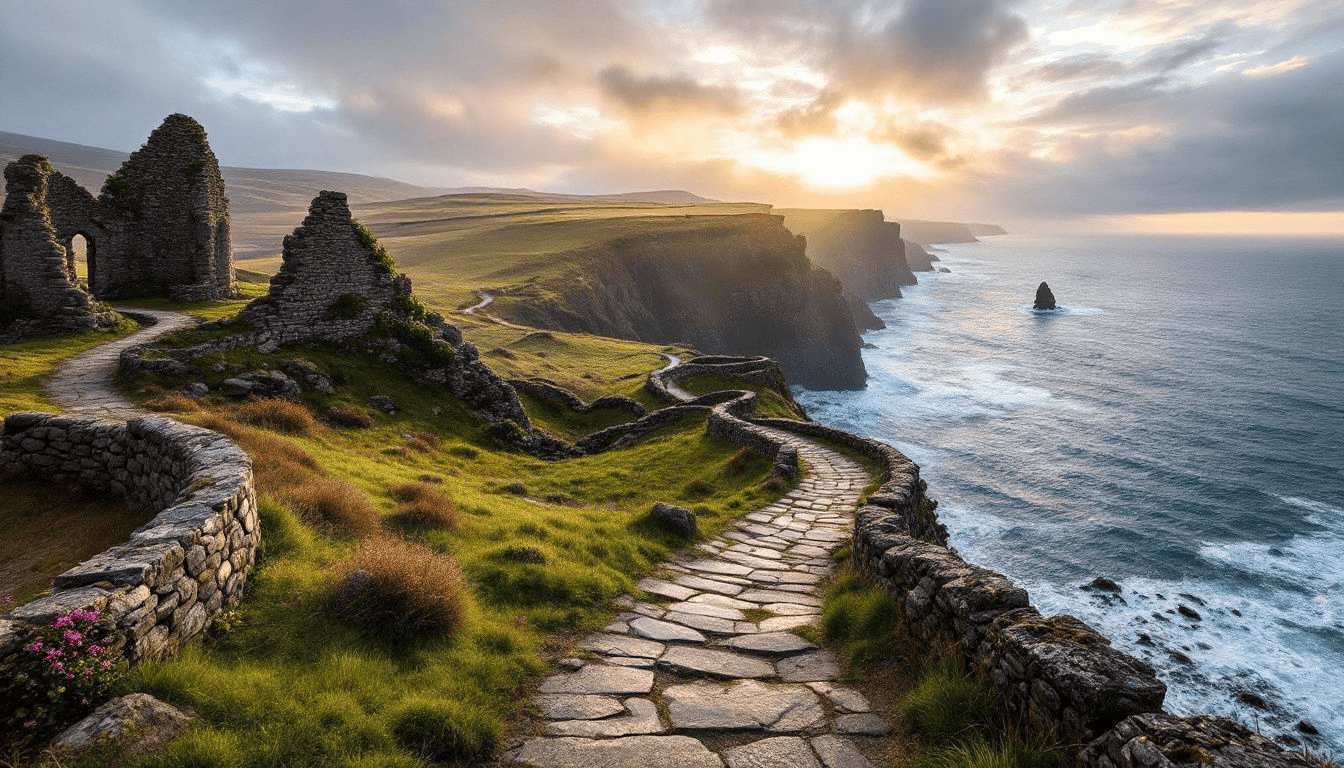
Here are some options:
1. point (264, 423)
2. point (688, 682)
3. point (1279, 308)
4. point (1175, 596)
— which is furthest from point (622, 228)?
point (1279, 308)

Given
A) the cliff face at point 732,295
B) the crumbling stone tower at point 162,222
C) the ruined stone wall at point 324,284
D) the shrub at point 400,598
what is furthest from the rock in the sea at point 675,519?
the cliff face at point 732,295

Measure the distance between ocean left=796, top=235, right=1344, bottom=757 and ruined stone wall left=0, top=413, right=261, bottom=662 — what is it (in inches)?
567

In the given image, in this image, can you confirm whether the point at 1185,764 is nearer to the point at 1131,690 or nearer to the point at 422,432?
the point at 1131,690

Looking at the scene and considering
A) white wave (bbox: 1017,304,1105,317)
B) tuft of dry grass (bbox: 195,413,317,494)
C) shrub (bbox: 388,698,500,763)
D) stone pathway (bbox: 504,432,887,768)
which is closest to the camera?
shrub (bbox: 388,698,500,763)

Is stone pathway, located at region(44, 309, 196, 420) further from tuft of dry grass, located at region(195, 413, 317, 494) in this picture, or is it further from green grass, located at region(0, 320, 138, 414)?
tuft of dry grass, located at region(195, 413, 317, 494)

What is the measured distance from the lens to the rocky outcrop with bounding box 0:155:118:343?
2364 cm

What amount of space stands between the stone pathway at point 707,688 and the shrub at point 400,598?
157 cm

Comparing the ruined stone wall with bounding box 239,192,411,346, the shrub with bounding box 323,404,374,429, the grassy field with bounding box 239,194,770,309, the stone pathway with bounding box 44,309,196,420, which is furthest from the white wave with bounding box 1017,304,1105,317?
the stone pathway with bounding box 44,309,196,420

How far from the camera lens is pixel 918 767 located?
5.98 meters

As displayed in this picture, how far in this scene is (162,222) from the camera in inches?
1289

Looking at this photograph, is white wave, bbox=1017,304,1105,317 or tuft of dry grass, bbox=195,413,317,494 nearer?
tuft of dry grass, bbox=195,413,317,494

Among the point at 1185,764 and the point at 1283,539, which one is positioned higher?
the point at 1185,764

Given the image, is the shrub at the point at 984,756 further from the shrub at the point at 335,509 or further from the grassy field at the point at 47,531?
the grassy field at the point at 47,531

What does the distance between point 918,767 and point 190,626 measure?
7.54m
